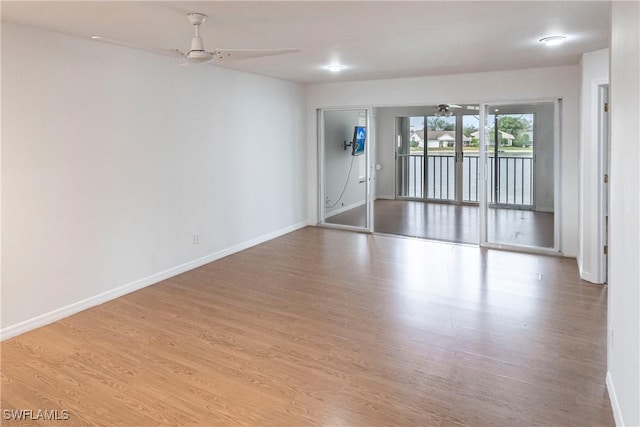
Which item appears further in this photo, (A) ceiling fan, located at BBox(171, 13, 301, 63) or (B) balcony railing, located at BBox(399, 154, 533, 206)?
(B) balcony railing, located at BBox(399, 154, 533, 206)

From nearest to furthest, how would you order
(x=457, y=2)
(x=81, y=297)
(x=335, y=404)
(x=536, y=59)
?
(x=335, y=404) → (x=457, y=2) → (x=81, y=297) → (x=536, y=59)

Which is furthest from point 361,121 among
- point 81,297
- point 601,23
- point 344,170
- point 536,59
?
point 81,297

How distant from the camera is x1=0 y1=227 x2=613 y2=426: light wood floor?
2573mm

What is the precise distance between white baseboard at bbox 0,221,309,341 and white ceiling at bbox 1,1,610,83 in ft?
7.55

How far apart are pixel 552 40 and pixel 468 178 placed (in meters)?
5.89

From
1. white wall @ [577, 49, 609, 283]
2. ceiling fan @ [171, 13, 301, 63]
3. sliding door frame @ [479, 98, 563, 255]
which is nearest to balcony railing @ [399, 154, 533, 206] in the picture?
sliding door frame @ [479, 98, 563, 255]

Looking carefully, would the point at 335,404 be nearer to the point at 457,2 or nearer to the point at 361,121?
→ the point at 457,2

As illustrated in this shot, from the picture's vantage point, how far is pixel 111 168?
429 cm

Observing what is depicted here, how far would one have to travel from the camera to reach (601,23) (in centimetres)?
350

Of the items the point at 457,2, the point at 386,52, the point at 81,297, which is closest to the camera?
the point at 457,2

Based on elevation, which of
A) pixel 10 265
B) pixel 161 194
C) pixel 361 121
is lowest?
pixel 10 265

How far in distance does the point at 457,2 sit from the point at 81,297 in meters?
3.86

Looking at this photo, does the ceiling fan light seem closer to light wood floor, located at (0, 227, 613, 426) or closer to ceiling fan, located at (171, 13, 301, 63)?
ceiling fan, located at (171, 13, 301, 63)

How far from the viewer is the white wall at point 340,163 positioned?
7980 millimetres
